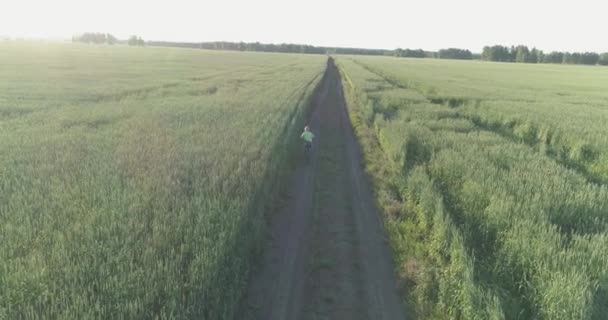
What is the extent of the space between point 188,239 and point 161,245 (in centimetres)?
43

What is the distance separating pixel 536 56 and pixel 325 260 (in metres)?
180

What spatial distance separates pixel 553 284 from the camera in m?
4.70

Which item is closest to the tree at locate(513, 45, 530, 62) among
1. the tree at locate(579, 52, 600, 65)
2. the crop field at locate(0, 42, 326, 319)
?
the tree at locate(579, 52, 600, 65)

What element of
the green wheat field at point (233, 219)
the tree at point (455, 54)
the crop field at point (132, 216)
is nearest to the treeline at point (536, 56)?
the tree at point (455, 54)

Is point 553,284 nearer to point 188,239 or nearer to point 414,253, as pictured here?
point 414,253

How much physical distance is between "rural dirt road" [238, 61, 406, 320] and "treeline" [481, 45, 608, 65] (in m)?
172

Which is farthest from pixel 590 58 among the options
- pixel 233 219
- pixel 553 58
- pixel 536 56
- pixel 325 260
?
pixel 233 219

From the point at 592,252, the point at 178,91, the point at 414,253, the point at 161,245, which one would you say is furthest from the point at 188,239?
the point at 178,91

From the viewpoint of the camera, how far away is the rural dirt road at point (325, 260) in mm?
5887

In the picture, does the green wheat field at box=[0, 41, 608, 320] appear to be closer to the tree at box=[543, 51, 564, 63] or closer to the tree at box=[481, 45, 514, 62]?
the tree at box=[481, 45, 514, 62]

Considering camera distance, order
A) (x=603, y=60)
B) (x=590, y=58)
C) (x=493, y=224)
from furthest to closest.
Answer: (x=590, y=58)
(x=603, y=60)
(x=493, y=224)

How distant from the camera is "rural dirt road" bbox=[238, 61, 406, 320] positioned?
5887 mm

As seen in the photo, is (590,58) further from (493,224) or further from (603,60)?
(493,224)

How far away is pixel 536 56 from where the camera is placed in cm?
14975
